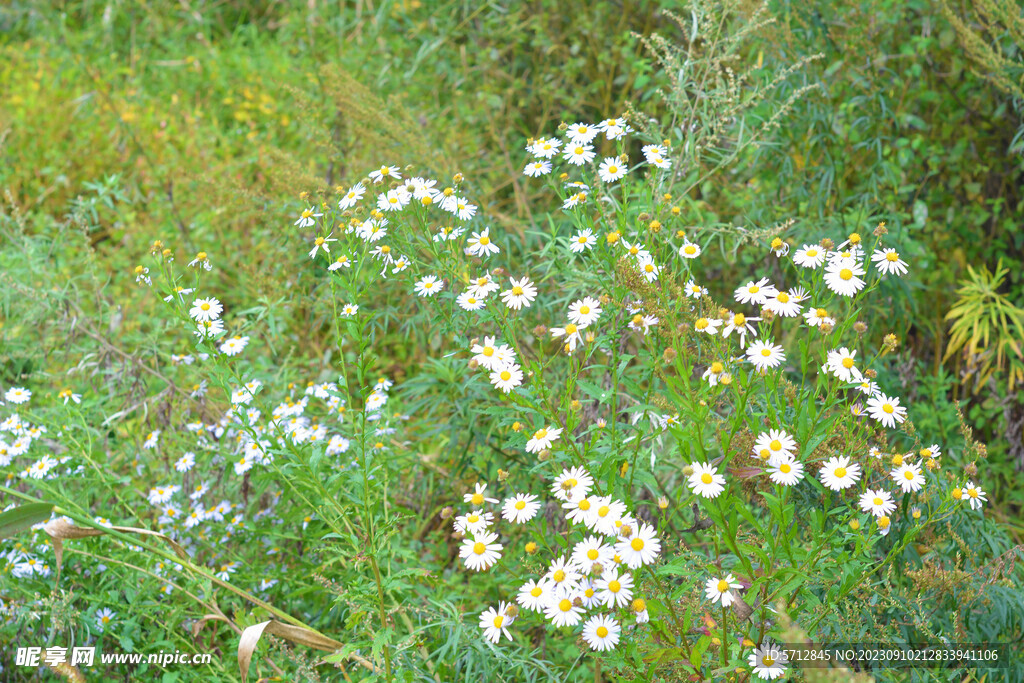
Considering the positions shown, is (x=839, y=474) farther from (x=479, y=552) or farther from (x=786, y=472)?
(x=479, y=552)

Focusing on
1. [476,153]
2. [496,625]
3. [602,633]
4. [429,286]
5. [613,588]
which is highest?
[429,286]

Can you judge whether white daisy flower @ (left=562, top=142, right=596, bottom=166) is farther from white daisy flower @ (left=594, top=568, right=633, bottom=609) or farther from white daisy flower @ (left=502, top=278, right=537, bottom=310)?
white daisy flower @ (left=594, top=568, right=633, bottom=609)

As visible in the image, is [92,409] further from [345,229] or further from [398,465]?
[345,229]

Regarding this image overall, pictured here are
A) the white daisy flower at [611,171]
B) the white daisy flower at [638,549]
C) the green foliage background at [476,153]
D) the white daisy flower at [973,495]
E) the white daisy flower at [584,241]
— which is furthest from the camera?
the green foliage background at [476,153]

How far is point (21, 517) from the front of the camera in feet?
4.44

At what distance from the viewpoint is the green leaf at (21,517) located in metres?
1.33

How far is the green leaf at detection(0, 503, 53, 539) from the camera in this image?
133cm

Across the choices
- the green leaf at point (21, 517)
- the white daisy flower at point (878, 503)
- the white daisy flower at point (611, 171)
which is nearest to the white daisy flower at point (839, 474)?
the white daisy flower at point (878, 503)

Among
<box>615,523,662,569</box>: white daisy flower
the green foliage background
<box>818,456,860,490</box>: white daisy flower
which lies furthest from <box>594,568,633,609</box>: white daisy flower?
the green foliage background

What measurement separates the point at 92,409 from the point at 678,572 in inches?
67.6

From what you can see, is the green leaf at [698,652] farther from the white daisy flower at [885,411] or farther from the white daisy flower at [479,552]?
the white daisy flower at [885,411]

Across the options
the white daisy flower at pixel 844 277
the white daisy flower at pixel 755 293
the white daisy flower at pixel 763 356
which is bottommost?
the white daisy flower at pixel 763 356

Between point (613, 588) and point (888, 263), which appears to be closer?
point (613, 588)

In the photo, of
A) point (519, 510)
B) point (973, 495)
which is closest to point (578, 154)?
point (519, 510)
